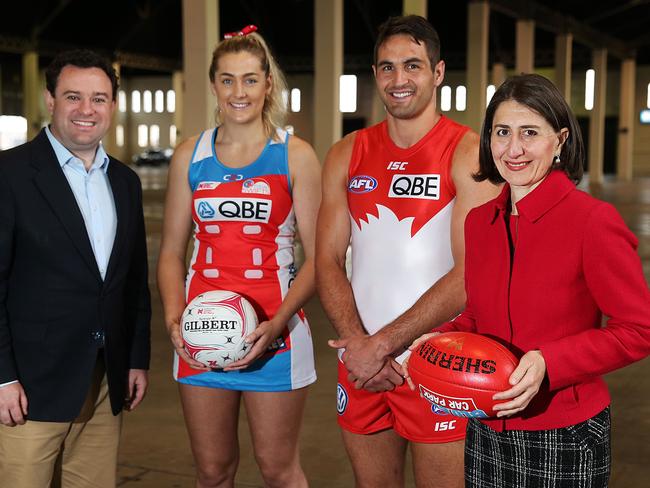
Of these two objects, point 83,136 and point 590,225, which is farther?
point 83,136

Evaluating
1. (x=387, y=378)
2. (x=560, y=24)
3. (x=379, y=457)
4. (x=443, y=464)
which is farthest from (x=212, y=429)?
(x=560, y=24)

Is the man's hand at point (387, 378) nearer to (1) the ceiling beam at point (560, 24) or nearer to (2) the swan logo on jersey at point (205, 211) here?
(2) the swan logo on jersey at point (205, 211)

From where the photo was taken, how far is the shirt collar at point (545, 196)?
1.89 m

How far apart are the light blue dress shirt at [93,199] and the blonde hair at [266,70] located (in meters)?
0.61

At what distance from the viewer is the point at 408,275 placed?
2.62m

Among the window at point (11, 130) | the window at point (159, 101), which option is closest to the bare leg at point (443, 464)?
the window at point (11, 130)

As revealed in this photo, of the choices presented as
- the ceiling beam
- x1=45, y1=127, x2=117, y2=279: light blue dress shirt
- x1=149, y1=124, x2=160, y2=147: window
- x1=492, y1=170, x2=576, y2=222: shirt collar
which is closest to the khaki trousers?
x1=45, y1=127, x2=117, y2=279: light blue dress shirt

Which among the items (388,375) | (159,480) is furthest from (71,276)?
(159,480)

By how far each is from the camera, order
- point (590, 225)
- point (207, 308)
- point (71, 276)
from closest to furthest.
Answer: point (590, 225) → point (71, 276) → point (207, 308)

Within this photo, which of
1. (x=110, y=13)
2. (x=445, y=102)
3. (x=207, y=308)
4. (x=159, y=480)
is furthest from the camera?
(x=445, y=102)

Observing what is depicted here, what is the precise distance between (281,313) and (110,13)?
3093 cm

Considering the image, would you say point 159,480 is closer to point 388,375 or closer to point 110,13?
point 388,375

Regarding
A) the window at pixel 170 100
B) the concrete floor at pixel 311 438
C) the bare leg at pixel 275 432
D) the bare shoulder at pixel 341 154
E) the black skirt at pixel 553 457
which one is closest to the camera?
the black skirt at pixel 553 457

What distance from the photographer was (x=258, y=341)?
275 cm
